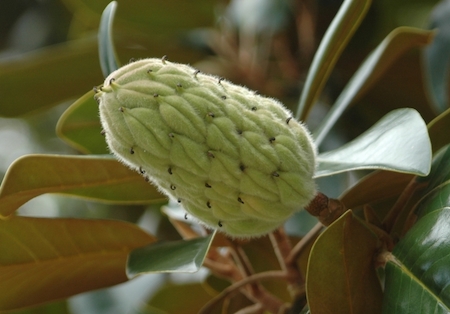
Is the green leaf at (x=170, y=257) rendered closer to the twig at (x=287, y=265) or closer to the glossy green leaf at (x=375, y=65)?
the twig at (x=287, y=265)

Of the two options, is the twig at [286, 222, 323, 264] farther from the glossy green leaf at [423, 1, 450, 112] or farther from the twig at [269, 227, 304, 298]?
the glossy green leaf at [423, 1, 450, 112]

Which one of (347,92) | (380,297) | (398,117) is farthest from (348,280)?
(347,92)

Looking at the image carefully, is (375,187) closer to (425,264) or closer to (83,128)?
(425,264)

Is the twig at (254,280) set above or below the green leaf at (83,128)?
below

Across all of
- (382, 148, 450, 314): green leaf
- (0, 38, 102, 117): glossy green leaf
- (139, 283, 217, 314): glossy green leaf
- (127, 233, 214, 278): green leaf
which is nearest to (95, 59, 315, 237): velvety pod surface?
(127, 233, 214, 278): green leaf

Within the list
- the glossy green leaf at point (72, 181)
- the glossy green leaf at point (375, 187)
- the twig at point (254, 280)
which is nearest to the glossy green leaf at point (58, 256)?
the glossy green leaf at point (72, 181)

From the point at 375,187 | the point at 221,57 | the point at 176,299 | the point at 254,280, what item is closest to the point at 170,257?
the point at 254,280
